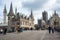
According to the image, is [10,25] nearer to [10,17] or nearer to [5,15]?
Result: [10,17]

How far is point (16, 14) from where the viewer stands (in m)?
119

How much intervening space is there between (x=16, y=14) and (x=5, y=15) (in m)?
14.9

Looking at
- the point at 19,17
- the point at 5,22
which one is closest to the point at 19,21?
the point at 19,17

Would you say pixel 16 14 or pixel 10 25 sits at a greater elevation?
pixel 16 14

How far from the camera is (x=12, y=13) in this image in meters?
121

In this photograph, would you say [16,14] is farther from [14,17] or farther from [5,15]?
[5,15]

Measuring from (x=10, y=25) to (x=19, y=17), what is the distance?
11.1 metres

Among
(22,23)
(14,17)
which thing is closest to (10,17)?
(14,17)

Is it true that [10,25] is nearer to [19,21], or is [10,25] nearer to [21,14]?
[19,21]

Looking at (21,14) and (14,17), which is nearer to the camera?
(14,17)

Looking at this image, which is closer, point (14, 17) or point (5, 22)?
point (14, 17)

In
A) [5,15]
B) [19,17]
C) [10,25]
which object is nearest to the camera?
[10,25]

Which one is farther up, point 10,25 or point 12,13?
point 12,13

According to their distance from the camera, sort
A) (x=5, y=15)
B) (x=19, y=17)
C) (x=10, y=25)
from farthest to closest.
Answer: (x=5, y=15), (x=19, y=17), (x=10, y=25)
